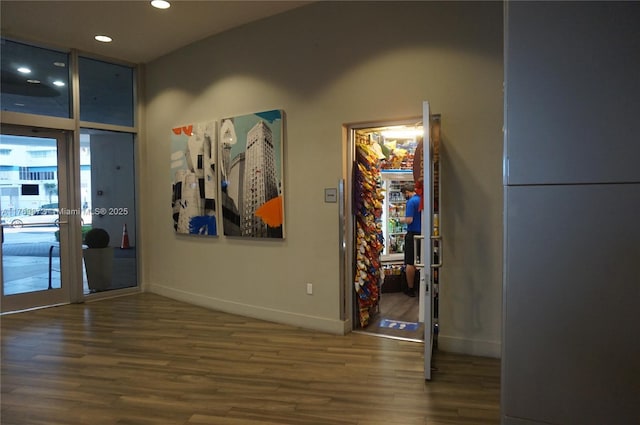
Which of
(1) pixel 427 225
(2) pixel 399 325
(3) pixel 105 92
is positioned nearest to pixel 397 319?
(2) pixel 399 325

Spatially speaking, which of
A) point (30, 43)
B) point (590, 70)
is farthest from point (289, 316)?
point (30, 43)

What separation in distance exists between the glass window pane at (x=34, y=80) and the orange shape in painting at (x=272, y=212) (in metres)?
3.20

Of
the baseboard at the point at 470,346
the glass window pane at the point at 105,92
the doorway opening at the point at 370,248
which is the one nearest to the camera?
the baseboard at the point at 470,346

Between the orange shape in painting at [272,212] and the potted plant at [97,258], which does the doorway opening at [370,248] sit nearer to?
the orange shape in painting at [272,212]

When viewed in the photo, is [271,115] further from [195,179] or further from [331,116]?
[195,179]

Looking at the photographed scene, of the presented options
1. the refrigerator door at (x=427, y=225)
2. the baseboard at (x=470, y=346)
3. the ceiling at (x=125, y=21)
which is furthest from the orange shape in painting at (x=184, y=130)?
the baseboard at (x=470, y=346)

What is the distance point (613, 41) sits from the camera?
1.77m

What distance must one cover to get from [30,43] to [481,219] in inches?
231

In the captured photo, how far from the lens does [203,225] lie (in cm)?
543

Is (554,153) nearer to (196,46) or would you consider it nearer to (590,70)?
(590,70)

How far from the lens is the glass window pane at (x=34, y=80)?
5152 mm

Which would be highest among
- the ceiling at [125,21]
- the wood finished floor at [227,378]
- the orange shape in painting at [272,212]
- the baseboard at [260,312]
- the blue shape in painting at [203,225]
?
the ceiling at [125,21]

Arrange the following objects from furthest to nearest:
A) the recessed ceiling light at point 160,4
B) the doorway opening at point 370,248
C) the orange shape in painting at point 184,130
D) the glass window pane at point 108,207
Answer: the glass window pane at point 108,207, the orange shape in painting at point 184,130, the doorway opening at point 370,248, the recessed ceiling light at point 160,4

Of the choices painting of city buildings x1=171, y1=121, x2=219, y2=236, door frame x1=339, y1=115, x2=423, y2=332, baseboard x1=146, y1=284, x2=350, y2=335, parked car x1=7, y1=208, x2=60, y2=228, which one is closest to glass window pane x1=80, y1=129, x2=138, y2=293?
parked car x1=7, y1=208, x2=60, y2=228
